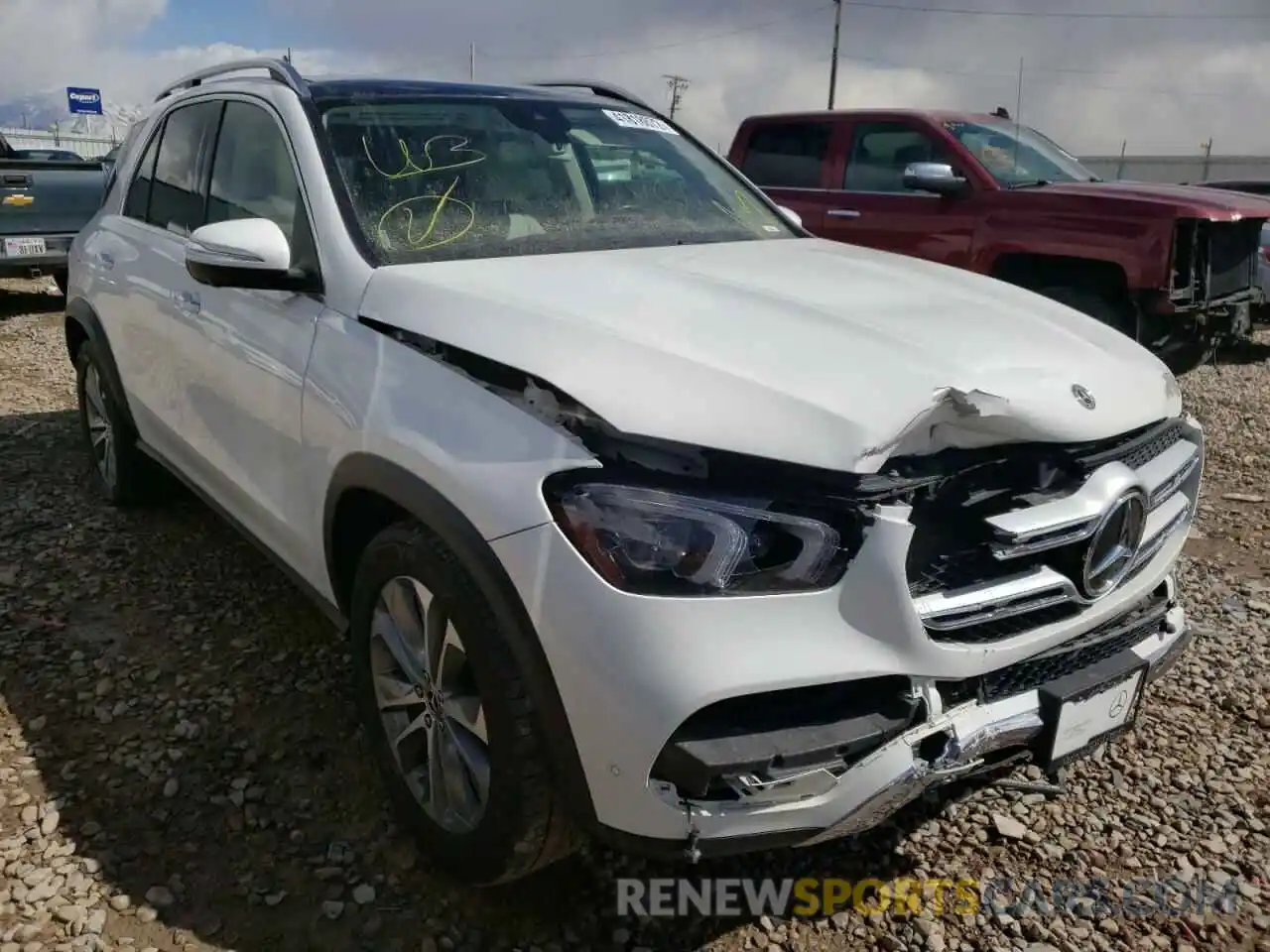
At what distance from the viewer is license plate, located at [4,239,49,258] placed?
8.93m

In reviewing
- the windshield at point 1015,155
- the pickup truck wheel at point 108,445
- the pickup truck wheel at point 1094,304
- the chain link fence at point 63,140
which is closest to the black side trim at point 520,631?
the pickup truck wheel at point 108,445

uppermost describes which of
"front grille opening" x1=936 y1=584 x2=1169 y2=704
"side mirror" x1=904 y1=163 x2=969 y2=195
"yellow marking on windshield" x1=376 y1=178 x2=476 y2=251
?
"yellow marking on windshield" x1=376 y1=178 x2=476 y2=251

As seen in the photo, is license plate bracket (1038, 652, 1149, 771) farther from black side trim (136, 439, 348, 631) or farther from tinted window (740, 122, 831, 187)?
tinted window (740, 122, 831, 187)

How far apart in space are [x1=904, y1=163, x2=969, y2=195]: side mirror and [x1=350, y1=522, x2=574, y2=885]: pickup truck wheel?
17.5ft

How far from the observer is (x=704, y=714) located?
5.85 feet

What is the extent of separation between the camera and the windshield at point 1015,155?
23.1ft

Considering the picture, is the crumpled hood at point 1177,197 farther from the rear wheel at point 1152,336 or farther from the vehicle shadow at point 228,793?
the vehicle shadow at point 228,793

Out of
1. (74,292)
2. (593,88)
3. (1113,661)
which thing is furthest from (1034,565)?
(74,292)

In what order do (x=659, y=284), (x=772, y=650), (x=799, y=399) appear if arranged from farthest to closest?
(x=659, y=284), (x=799, y=399), (x=772, y=650)

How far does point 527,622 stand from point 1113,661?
1228 mm

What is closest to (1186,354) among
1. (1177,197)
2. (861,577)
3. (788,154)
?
(1177,197)

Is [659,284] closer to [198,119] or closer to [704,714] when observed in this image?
[704,714]

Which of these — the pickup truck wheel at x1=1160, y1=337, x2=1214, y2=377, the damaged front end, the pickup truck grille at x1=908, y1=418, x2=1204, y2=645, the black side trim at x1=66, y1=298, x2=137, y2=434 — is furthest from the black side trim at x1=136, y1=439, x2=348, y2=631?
the pickup truck wheel at x1=1160, y1=337, x2=1214, y2=377

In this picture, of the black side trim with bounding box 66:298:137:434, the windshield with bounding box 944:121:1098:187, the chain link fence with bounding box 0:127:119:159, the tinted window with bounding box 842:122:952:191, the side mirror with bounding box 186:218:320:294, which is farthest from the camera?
the chain link fence with bounding box 0:127:119:159
